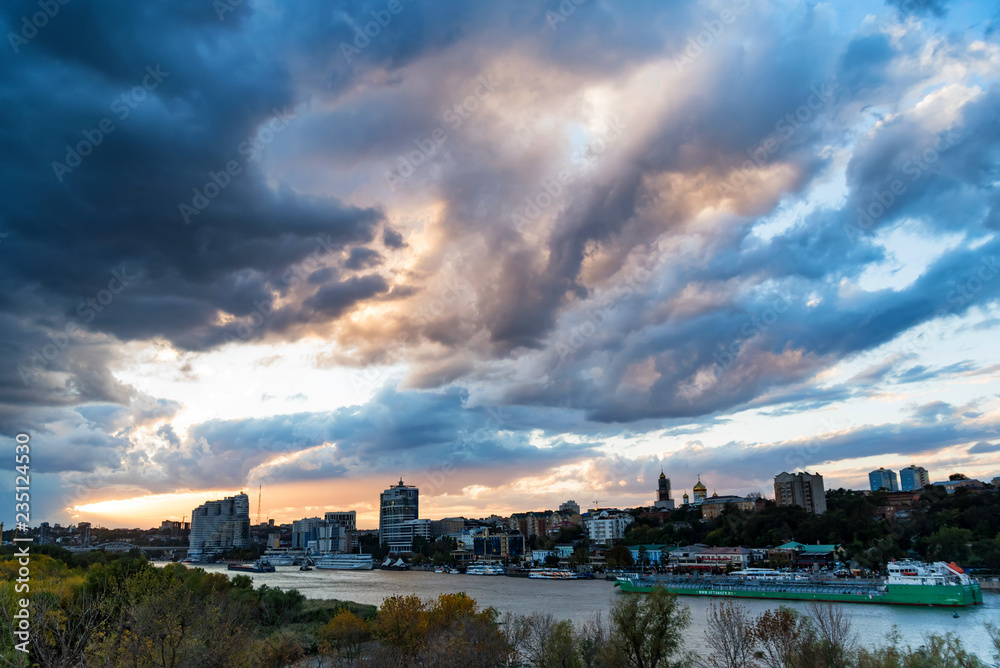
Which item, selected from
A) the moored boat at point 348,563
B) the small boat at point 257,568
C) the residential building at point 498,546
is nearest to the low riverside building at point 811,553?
the residential building at point 498,546

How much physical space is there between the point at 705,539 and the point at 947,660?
9144cm

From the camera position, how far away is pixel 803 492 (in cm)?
11525

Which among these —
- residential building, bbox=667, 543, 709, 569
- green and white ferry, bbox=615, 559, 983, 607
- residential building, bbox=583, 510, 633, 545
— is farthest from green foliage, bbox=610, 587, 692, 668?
residential building, bbox=583, 510, 633, 545

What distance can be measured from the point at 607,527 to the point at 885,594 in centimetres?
8895

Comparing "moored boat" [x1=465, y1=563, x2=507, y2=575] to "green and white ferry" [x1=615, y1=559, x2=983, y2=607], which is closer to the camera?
"green and white ferry" [x1=615, y1=559, x2=983, y2=607]

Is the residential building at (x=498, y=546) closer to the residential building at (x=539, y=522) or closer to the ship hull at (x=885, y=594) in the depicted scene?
the residential building at (x=539, y=522)

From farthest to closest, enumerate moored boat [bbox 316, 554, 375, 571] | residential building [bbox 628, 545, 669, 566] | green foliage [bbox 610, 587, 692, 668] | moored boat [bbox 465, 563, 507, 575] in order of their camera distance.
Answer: moored boat [bbox 316, 554, 375, 571], moored boat [bbox 465, 563, 507, 575], residential building [bbox 628, 545, 669, 566], green foliage [bbox 610, 587, 692, 668]

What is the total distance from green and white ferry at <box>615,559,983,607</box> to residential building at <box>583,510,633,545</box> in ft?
225

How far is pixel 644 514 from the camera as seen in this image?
14262 cm

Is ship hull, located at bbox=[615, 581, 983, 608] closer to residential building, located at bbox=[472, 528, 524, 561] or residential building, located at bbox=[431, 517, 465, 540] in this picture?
residential building, located at bbox=[472, 528, 524, 561]

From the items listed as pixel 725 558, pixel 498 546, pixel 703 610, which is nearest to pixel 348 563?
pixel 498 546

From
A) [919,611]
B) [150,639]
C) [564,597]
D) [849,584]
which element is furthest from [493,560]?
[150,639]

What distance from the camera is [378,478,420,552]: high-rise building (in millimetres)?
171500

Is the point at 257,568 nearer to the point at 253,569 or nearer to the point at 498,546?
the point at 253,569
